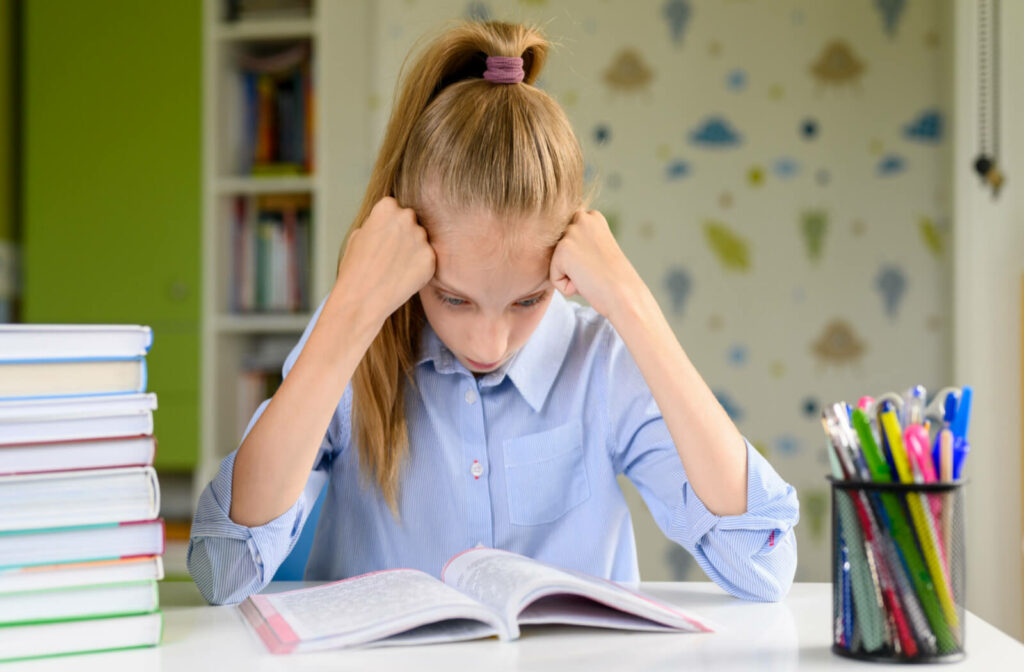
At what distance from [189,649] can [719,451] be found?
52 centimetres

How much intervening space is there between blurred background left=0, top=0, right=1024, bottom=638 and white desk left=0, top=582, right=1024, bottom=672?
185cm

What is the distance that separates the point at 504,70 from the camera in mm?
1092

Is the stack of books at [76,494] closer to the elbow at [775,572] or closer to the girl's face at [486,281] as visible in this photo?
the girl's face at [486,281]

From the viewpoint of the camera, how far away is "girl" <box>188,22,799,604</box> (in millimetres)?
980

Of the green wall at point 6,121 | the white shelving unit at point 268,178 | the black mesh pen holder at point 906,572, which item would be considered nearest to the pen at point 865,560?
the black mesh pen holder at point 906,572

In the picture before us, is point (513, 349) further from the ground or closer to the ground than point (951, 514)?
further from the ground

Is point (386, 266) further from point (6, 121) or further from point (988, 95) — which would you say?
point (6, 121)

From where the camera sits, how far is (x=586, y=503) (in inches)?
A: 47.9

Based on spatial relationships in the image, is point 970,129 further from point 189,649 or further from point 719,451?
point 189,649

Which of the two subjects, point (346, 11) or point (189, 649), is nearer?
point (189, 649)

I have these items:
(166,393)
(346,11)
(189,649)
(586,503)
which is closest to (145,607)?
(189,649)

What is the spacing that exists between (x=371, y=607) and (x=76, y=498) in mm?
229

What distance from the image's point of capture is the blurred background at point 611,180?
2.62 m

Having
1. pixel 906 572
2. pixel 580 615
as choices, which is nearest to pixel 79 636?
pixel 580 615
